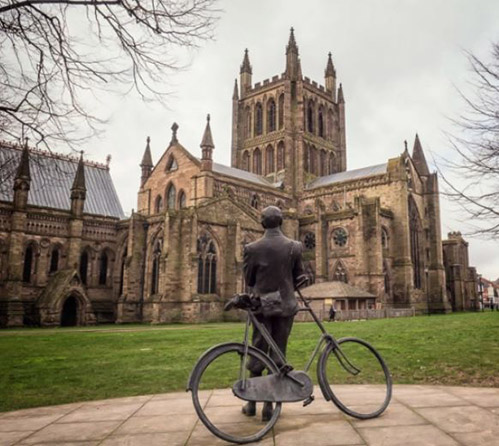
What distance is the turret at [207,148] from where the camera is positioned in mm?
44984

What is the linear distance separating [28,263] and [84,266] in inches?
171

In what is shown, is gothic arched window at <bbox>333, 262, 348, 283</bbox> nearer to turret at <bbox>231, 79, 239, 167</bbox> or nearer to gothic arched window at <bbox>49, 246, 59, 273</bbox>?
gothic arched window at <bbox>49, 246, 59, 273</bbox>

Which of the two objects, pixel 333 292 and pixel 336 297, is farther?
pixel 333 292

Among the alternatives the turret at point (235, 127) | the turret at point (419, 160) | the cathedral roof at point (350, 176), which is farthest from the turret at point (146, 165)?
the turret at point (419, 160)

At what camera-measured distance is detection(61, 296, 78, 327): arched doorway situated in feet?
108

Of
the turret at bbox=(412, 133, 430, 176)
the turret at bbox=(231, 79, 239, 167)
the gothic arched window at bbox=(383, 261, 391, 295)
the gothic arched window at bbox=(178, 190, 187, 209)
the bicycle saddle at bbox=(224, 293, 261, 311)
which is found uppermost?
the turret at bbox=(231, 79, 239, 167)

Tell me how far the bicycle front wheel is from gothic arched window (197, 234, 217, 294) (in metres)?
23.8

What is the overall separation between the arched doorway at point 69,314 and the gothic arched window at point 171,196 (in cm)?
1760

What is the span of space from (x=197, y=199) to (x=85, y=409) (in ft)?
128

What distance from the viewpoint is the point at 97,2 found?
21.2ft

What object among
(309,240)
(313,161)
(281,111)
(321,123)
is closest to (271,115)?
(281,111)

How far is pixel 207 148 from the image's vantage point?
45.1 m

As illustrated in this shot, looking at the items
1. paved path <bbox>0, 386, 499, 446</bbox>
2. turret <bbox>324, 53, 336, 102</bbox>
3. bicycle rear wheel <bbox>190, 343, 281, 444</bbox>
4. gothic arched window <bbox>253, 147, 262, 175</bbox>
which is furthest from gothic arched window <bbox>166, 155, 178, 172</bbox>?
paved path <bbox>0, 386, 499, 446</bbox>

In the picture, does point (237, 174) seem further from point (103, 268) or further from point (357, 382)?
point (357, 382)
